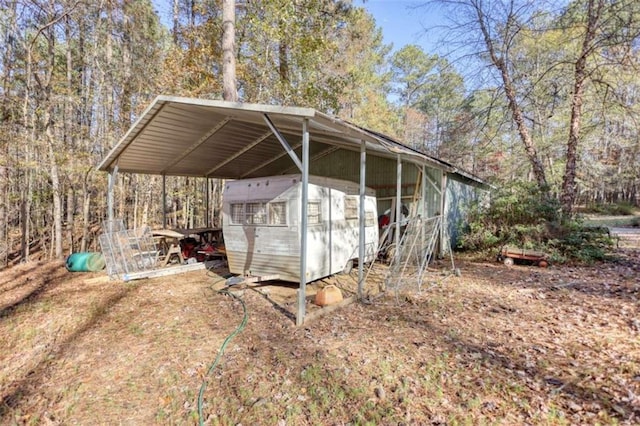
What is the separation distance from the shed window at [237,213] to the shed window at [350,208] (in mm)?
2322

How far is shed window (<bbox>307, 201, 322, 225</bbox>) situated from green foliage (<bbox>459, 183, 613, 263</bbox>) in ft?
19.6

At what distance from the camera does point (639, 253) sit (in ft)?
31.2

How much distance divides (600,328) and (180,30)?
52.8 feet

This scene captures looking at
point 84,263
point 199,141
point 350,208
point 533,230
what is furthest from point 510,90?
point 84,263

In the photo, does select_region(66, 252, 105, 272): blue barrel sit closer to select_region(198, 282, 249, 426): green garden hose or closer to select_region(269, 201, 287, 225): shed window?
select_region(198, 282, 249, 426): green garden hose

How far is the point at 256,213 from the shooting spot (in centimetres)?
652

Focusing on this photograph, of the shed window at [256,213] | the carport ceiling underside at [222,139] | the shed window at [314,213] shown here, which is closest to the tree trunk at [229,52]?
the carport ceiling underside at [222,139]

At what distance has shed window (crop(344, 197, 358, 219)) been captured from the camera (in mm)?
7387

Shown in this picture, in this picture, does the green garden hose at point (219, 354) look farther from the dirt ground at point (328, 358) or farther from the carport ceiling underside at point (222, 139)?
the carport ceiling underside at point (222, 139)

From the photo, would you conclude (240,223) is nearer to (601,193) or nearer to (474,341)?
(474,341)

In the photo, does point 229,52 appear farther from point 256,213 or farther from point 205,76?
point 256,213

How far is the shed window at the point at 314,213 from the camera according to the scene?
6160 millimetres

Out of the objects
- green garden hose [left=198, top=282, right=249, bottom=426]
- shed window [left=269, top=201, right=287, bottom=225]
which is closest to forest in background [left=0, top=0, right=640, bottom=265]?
shed window [left=269, top=201, right=287, bottom=225]

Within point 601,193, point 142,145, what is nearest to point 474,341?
point 142,145
